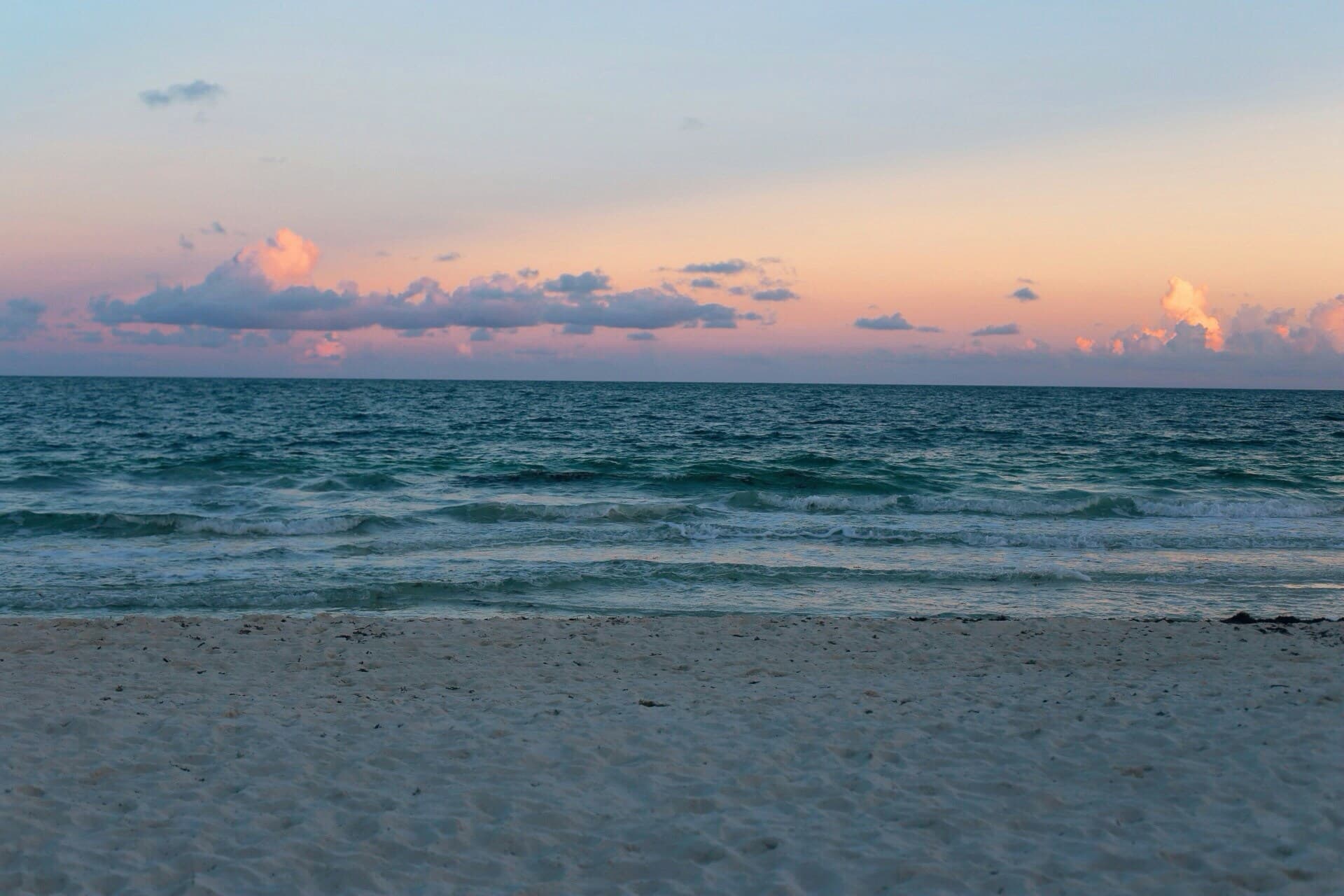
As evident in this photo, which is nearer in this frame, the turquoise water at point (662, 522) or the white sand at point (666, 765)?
the white sand at point (666, 765)

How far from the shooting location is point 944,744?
7051 millimetres

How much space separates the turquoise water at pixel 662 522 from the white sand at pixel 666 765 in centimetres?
334

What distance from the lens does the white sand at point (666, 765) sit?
16.8 ft

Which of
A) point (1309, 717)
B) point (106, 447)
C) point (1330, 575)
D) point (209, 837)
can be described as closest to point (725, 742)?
point (209, 837)

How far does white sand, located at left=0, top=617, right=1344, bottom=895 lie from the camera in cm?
513

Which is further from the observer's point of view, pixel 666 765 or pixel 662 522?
pixel 662 522

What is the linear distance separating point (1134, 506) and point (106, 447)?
3394 centimetres

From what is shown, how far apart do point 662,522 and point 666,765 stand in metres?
13.9

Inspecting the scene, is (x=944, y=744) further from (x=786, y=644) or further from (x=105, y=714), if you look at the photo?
(x=105, y=714)

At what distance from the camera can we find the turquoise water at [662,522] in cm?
1391

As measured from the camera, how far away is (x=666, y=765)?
21.8 ft

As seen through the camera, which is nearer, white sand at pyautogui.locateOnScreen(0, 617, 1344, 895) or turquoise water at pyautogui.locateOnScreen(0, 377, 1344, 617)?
white sand at pyautogui.locateOnScreen(0, 617, 1344, 895)

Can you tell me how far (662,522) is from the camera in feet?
67.3

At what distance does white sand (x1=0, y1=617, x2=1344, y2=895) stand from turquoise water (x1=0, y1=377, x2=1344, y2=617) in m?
3.34
